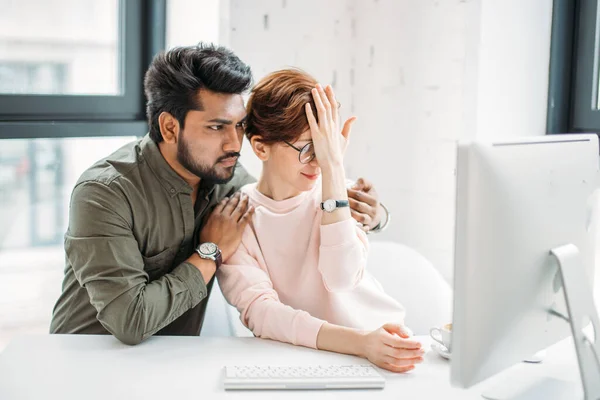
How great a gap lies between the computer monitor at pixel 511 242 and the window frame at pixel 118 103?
172 cm

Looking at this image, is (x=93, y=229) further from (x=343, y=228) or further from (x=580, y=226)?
(x=580, y=226)

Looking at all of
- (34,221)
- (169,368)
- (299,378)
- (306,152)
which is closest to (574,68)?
(306,152)

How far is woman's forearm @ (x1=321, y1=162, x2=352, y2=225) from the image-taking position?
Answer: 5.17 feet

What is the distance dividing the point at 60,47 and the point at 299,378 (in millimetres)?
1702

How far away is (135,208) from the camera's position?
5.47 ft

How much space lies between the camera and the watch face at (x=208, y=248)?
166 cm

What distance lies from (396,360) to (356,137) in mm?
1573

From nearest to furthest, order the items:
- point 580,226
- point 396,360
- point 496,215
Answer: point 496,215 < point 580,226 < point 396,360

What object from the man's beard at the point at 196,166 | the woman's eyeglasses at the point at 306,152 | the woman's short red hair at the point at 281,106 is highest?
the woman's short red hair at the point at 281,106

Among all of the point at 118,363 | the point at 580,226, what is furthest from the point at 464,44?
the point at 118,363

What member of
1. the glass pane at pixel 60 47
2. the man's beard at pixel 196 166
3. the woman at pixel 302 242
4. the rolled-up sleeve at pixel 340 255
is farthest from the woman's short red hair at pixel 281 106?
the glass pane at pixel 60 47

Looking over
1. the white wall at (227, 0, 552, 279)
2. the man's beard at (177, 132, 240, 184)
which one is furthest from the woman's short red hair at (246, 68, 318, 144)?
the white wall at (227, 0, 552, 279)

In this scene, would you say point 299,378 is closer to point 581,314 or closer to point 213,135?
point 581,314

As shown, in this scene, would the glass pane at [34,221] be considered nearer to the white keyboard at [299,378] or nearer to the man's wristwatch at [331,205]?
the man's wristwatch at [331,205]
